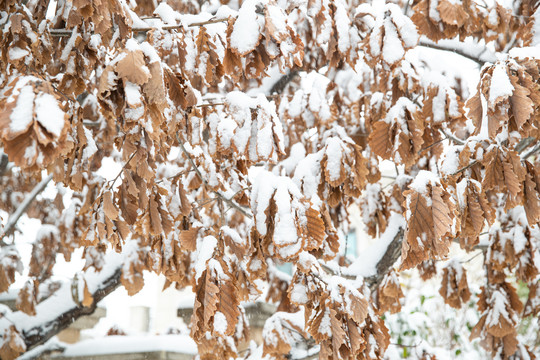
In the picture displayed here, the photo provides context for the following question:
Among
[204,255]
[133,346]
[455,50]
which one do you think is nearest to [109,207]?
[204,255]

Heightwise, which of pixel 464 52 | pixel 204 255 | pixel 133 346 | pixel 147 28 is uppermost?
pixel 147 28

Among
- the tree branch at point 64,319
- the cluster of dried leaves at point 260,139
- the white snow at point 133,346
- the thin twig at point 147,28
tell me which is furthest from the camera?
the white snow at point 133,346

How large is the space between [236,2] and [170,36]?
212 centimetres

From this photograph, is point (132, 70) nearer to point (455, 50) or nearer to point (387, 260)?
point (387, 260)

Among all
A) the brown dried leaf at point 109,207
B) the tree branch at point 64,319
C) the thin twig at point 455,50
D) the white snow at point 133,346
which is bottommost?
the white snow at point 133,346

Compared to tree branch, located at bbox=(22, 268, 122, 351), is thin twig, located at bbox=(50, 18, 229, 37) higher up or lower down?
higher up

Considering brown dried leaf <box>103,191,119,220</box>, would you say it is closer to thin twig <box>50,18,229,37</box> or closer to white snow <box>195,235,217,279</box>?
white snow <box>195,235,217,279</box>

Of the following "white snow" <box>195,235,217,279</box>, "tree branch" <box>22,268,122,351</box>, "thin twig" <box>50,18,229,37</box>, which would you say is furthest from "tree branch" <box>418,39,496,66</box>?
"tree branch" <box>22,268,122,351</box>

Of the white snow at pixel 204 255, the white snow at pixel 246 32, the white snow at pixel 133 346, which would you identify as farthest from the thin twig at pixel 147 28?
the white snow at pixel 133 346

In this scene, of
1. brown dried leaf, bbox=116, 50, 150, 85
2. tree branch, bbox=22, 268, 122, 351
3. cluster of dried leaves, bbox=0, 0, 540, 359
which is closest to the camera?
brown dried leaf, bbox=116, 50, 150, 85

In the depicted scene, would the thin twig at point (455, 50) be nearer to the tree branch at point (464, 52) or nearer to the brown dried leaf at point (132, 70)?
the tree branch at point (464, 52)

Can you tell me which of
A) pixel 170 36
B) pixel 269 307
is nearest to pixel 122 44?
pixel 170 36

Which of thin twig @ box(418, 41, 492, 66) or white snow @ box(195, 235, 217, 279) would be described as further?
thin twig @ box(418, 41, 492, 66)

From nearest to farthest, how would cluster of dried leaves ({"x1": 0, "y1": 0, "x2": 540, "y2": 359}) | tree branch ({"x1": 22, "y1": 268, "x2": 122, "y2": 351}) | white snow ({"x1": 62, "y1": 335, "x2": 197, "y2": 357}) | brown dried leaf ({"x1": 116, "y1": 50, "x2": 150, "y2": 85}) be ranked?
brown dried leaf ({"x1": 116, "y1": 50, "x2": 150, "y2": 85})
cluster of dried leaves ({"x1": 0, "y1": 0, "x2": 540, "y2": 359})
tree branch ({"x1": 22, "y1": 268, "x2": 122, "y2": 351})
white snow ({"x1": 62, "y1": 335, "x2": 197, "y2": 357})
